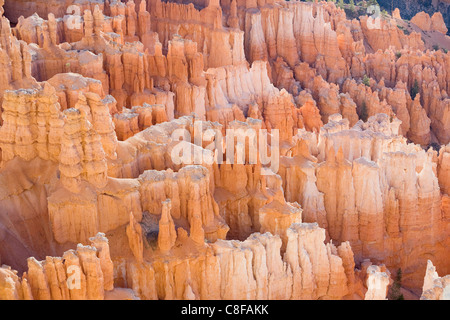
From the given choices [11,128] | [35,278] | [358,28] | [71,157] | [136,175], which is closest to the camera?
[35,278]

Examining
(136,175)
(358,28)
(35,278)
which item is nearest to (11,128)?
(136,175)

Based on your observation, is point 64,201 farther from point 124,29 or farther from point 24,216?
point 124,29

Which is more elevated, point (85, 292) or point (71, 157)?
point (71, 157)

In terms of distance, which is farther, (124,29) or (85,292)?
(124,29)

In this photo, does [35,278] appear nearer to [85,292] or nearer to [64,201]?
[85,292]

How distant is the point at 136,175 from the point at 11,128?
3.75 metres

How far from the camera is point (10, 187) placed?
19391 mm

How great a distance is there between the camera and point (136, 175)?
832 inches

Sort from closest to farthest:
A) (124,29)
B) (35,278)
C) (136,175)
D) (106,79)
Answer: (35,278) < (136,175) < (106,79) < (124,29)
